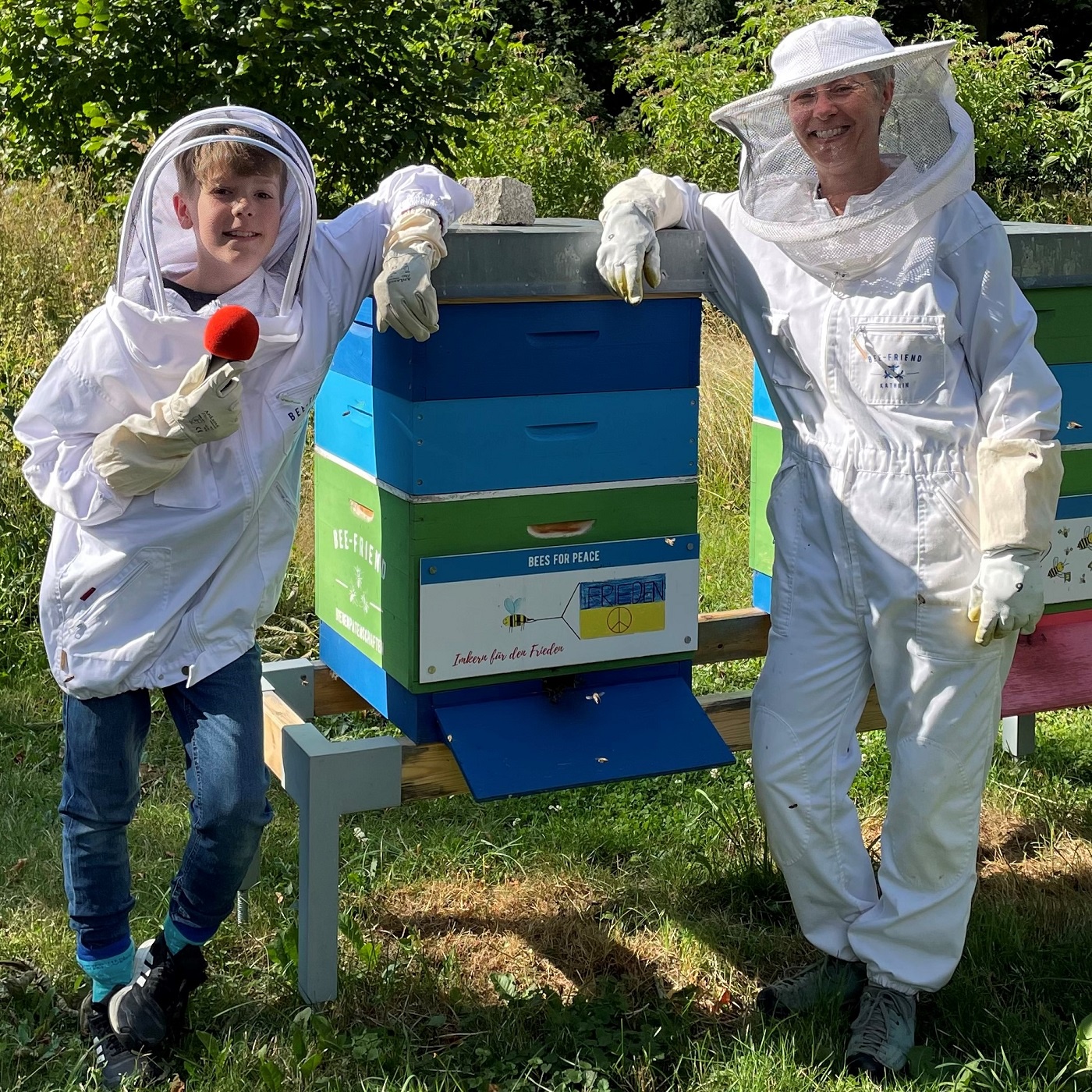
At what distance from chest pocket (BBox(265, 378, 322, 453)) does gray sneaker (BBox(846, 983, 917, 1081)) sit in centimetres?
158

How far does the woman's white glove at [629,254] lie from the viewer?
2594 mm

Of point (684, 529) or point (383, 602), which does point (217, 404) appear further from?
point (684, 529)

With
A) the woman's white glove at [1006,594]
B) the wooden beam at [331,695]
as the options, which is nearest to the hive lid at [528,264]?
the woman's white glove at [1006,594]

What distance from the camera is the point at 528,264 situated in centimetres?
261

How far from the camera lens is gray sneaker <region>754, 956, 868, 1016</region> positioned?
284cm

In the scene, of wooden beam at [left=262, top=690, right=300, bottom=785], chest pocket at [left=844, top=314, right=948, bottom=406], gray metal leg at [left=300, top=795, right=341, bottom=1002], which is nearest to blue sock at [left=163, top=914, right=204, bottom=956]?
gray metal leg at [left=300, top=795, right=341, bottom=1002]

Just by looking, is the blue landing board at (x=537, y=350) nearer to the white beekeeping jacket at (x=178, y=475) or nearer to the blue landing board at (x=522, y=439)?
the blue landing board at (x=522, y=439)

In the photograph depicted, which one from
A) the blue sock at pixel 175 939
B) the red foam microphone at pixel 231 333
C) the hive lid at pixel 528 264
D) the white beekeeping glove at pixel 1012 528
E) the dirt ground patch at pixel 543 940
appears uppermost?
the hive lid at pixel 528 264

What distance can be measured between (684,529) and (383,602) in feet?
2.10

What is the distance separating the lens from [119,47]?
6.12m

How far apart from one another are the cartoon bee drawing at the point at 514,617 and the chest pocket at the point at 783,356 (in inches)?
27.8

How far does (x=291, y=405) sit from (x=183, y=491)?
0.84ft

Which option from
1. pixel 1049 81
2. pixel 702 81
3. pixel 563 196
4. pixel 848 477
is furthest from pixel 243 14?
pixel 1049 81

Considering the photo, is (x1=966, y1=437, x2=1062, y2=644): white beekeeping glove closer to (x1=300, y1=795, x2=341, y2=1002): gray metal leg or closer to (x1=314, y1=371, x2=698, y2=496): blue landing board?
(x1=314, y1=371, x2=698, y2=496): blue landing board
